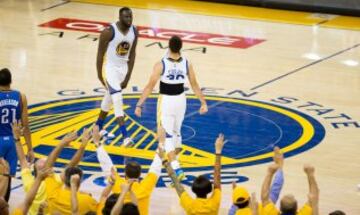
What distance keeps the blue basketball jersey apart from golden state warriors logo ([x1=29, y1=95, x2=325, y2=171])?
7.19 ft

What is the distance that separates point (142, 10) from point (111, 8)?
2.24ft

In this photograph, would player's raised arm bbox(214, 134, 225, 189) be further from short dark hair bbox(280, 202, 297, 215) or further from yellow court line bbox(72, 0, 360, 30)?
yellow court line bbox(72, 0, 360, 30)

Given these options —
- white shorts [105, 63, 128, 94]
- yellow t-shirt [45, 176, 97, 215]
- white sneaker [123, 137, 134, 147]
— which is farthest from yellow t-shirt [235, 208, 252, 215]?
white shorts [105, 63, 128, 94]

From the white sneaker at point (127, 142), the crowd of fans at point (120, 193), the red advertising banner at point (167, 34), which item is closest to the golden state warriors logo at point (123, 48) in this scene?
the white sneaker at point (127, 142)

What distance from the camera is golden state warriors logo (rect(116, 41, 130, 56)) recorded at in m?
14.5

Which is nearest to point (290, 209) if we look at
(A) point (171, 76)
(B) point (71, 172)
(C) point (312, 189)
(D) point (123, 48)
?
(C) point (312, 189)

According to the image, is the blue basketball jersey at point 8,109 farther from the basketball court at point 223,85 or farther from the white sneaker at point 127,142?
the white sneaker at point 127,142

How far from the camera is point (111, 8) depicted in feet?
76.2

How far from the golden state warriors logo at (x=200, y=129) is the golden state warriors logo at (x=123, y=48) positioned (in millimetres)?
1167

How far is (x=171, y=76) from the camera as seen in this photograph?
12844mm

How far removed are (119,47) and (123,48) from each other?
6 cm

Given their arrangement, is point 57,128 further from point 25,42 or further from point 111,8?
point 111,8

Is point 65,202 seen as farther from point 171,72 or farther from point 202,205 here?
point 171,72

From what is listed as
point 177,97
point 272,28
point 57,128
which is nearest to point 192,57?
point 272,28
